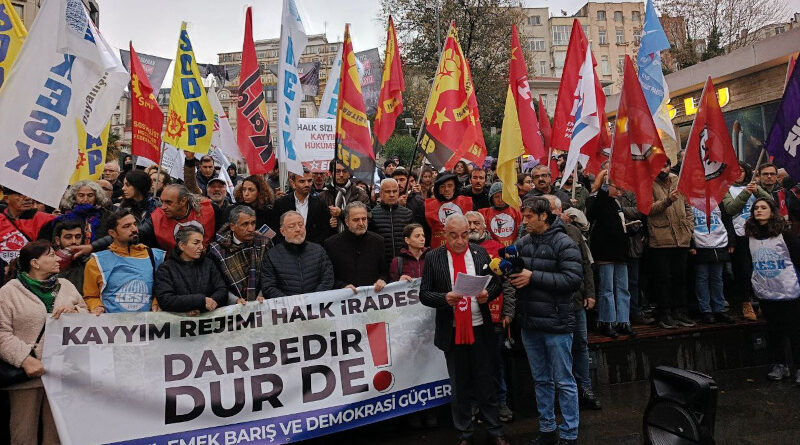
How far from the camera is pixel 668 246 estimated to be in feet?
22.0

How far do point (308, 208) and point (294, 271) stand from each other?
4.91 ft

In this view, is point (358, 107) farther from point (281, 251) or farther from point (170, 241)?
point (170, 241)

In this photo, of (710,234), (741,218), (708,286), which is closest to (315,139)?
(710,234)

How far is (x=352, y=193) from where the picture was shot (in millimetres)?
6738

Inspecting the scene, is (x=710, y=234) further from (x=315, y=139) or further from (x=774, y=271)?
(x=315, y=139)

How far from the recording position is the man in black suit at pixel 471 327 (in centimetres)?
469

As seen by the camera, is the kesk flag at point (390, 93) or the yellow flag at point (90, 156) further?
the kesk flag at point (390, 93)

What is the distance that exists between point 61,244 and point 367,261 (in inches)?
108

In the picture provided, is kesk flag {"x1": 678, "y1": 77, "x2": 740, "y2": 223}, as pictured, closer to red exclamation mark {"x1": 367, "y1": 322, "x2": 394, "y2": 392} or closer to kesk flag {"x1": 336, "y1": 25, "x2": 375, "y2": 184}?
kesk flag {"x1": 336, "y1": 25, "x2": 375, "y2": 184}

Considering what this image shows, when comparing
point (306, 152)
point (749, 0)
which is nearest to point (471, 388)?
point (306, 152)

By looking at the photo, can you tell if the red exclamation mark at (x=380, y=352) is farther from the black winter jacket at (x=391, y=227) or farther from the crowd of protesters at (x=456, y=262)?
the black winter jacket at (x=391, y=227)

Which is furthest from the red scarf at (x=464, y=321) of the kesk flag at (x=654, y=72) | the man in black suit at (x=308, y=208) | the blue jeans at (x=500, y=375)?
the kesk flag at (x=654, y=72)

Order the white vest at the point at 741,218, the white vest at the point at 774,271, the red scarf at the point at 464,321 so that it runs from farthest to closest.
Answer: the white vest at the point at 741,218 → the white vest at the point at 774,271 → the red scarf at the point at 464,321

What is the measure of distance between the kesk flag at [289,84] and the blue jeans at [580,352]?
3.46 metres
